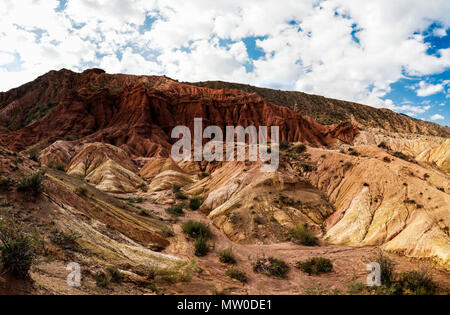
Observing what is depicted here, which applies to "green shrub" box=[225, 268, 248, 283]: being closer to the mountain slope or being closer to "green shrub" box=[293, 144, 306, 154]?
"green shrub" box=[293, 144, 306, 154]

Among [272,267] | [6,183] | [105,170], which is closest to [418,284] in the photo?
[272,267]

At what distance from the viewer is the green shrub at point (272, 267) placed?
10255 millimetres

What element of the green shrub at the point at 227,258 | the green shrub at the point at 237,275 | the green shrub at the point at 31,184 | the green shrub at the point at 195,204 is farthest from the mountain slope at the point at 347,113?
the green shrub at the point at 31,184

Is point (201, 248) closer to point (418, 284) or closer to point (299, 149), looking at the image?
point (418, 284)

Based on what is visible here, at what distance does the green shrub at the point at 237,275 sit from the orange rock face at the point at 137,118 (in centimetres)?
4727

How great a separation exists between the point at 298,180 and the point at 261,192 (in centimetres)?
346

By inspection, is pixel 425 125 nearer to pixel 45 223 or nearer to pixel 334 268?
pixel 334 268

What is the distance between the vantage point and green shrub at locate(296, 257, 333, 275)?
10.4 metres

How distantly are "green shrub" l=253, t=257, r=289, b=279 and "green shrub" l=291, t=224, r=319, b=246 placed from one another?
3.54 m

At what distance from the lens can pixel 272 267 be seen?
34.4 feet

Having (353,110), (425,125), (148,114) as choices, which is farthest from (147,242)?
(425,125)

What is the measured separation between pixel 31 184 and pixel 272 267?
10.00 meters

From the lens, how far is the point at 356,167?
18.9m

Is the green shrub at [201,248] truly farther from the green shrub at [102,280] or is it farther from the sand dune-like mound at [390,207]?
the sand dune-like mound at [390,207]
